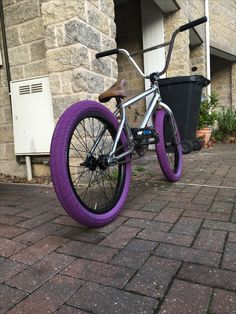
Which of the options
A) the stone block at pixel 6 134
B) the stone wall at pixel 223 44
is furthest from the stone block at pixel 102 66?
the stone wall at pixel 223 44

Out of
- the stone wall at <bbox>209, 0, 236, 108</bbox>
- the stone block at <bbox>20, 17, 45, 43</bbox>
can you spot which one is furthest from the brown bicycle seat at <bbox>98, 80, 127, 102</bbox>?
the stone wall at <bbox>209, 0, 236, 108</bbox>

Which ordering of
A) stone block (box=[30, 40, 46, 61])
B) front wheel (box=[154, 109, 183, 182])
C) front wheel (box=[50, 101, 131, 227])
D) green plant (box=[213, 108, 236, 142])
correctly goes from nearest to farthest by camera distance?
front wheel (box=[50, 101, 131, 227])
front wheel (box=[154, 109, 183, 182])
stone block (box=[30, 40, 46, 61])
green plant (box=[213, 108, 236, 142])

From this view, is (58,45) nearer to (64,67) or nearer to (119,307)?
(64,67)

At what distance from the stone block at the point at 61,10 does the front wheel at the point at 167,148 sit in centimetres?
108

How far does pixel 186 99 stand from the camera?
4.27 m

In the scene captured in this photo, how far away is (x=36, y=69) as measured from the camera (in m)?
2.91

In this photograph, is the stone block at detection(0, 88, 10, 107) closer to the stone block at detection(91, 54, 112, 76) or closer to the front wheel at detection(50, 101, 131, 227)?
the stone block at detection(91, 54, 112, 76)

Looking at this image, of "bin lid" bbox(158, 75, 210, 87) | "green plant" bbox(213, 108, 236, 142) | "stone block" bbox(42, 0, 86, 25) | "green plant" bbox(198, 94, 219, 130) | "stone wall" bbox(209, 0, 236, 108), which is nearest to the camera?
"stone block" bbox(42, 0, 86, 25)

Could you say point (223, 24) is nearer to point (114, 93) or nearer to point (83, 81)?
point (83, 81)

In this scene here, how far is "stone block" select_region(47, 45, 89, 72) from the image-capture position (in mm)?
2553

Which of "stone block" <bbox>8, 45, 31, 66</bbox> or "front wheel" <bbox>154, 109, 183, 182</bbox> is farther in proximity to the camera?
"stone block" <bbox>8, 45, 31, 66</bbox>

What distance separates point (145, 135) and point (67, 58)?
99 centimetres

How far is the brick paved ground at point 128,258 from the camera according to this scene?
41.1 inches

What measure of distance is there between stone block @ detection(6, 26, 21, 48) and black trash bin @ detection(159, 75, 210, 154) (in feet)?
6.99
